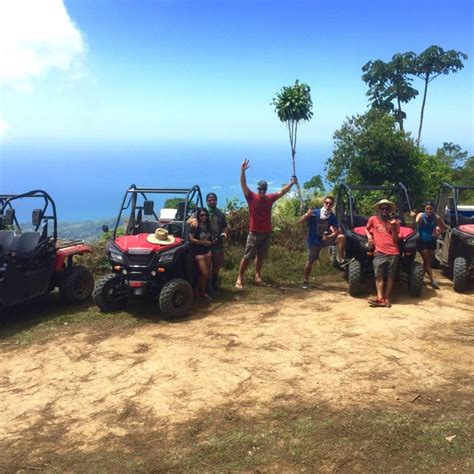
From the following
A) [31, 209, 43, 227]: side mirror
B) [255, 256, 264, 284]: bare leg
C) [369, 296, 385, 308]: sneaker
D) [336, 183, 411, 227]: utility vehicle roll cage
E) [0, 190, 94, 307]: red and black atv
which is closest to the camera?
[0, 190, 94, 307]: red and black atv

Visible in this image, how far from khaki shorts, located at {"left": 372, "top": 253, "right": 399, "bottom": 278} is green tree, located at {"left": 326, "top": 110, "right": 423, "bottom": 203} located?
17.2m

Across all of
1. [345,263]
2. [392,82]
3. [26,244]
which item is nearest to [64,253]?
[26,244]

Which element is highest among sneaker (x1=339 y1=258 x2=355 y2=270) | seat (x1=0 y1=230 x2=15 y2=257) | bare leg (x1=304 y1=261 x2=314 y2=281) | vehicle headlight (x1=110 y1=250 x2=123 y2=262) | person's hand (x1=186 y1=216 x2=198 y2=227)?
person's hand (x1=186 y1=216 x2=198 y2=227)

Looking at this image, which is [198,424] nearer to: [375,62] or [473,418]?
[473,418]

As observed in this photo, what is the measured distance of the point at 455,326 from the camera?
Result: 620 centimetres

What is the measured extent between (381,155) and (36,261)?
2115cm

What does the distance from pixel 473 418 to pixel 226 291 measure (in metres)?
5.08

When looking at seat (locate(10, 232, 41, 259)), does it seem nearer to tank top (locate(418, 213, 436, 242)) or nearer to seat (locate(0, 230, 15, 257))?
seat (locate(0, 230, 15, 257))

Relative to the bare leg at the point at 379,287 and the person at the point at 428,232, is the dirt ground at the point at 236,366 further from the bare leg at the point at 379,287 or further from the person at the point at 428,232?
the person at the point at 428,232

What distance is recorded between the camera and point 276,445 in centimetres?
346

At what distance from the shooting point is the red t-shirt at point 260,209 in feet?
26.8

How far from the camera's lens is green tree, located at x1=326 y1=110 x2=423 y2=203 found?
79.3 ft

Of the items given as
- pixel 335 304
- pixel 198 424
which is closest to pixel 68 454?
pixel 198 424

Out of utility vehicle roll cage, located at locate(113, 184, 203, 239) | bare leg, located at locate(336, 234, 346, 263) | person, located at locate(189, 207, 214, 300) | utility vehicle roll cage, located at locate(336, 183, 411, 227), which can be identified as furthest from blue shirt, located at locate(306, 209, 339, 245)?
utility vehicle roll cage, located at locate(113, 184, 203, 239)
